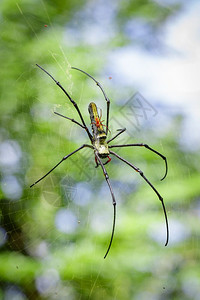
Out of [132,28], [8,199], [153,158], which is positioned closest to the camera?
[8,199]

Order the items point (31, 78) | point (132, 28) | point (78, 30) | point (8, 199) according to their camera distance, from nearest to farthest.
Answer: point (8, 199) < point (31, 78) < point (78, 30) < point (132, 28)

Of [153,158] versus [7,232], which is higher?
[153,158]

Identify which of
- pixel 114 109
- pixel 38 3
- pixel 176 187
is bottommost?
pixel 176 187

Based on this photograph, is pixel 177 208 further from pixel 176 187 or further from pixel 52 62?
pixel 52 62

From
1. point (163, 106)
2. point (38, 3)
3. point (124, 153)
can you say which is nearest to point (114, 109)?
point (124, 153)

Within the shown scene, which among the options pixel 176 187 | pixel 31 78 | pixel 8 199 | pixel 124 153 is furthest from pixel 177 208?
pixel 31 78

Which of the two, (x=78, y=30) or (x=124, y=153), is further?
(x=78, y=30)

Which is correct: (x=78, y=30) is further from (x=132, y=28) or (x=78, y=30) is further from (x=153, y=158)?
(x=153, y=158)
